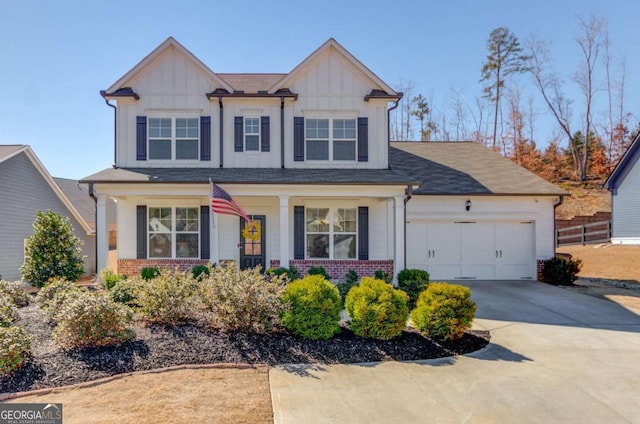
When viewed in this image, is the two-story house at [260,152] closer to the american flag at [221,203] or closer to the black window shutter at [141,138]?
the black window shutter at [141,138]

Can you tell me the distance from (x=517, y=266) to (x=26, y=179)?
20.6m

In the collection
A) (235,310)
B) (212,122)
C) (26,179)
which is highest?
(212,122)

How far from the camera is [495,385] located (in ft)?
16.1

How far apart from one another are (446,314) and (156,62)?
11494 millimetres

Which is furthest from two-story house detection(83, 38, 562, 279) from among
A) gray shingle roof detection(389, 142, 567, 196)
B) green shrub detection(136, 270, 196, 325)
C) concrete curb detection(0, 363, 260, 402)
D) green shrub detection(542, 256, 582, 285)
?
concrete curb detection(0, 363, 260, 402)

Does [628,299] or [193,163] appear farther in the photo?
[193,163]

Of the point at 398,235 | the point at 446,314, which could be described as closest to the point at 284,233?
the point at 398,235

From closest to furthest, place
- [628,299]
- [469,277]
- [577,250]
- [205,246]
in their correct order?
[628,299], [205,246], [469,277], [577,250]

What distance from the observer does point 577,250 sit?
1947 cm

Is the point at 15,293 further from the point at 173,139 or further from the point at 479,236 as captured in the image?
the point at 479,236

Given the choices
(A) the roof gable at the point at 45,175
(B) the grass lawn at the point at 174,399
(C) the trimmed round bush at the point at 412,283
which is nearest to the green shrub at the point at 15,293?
(B) the grass lawn at the point at 174,399

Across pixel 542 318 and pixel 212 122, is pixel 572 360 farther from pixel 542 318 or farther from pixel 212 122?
pixel 212 122

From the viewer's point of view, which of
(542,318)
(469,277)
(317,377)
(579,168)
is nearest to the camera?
(317,377)

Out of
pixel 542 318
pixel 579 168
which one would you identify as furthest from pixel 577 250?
pixel 579 168
